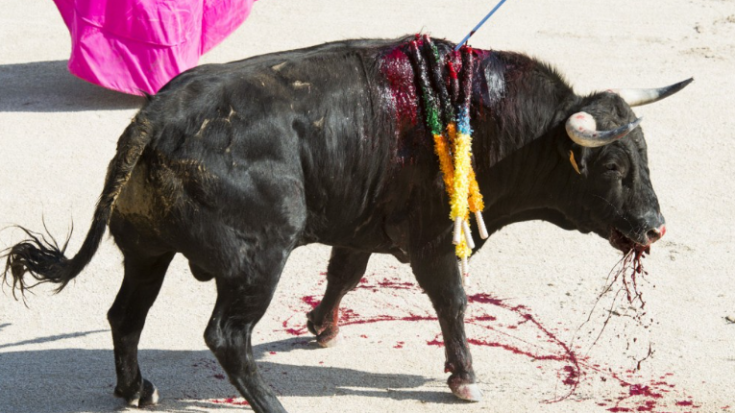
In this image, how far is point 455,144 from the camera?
5066mm

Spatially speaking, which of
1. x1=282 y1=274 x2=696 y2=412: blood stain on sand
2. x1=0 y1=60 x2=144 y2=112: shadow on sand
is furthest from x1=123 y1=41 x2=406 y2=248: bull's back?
x1=0 y1=60 x2=144 y2=112: shadow on sand

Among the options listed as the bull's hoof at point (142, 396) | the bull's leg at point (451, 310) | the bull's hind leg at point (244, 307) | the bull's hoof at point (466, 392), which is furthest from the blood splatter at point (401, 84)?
the bull's hoof at point (142, 396)

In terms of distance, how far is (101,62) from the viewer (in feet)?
30.6

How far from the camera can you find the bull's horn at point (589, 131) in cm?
495

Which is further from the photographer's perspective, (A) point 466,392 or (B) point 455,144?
(A) point 466,392

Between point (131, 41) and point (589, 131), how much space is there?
5.27 m

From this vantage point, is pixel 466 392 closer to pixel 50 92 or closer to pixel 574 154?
pixel 574 154

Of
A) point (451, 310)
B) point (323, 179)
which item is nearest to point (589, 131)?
point (451, 310)

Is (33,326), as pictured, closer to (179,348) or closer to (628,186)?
(179,348)

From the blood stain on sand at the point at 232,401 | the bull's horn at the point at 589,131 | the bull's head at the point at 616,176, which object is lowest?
the blood stain on sand at the point at 232,401

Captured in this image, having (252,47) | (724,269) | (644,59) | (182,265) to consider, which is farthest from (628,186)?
(252,47)

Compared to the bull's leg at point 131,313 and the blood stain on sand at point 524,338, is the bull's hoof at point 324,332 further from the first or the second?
the bull's leg at point 131,313

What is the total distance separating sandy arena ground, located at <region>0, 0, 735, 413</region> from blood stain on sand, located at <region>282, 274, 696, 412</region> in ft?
0.04

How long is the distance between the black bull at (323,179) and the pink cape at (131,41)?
424 cm
